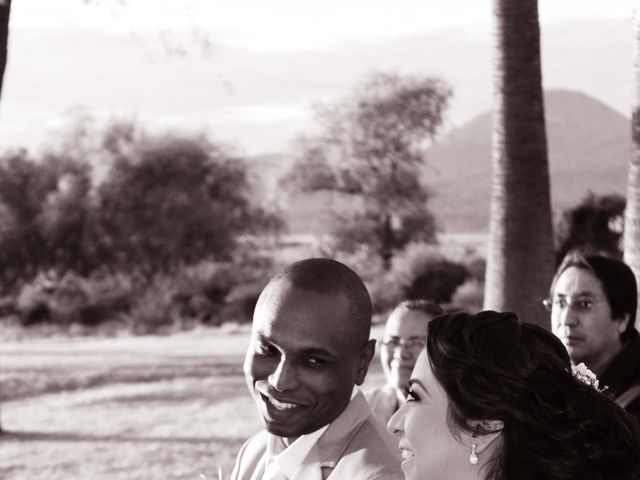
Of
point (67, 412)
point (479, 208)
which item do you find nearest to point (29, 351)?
point (67, 412)

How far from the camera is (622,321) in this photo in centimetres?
488

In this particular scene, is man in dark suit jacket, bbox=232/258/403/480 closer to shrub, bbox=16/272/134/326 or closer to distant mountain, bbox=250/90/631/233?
distant mountain, bbox=250/90/631/233

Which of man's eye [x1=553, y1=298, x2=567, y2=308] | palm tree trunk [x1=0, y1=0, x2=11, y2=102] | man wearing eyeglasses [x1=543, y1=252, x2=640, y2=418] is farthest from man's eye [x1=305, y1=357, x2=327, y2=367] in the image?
palm tree trunk [x1=0, y1=0, x2=11, y2=102]

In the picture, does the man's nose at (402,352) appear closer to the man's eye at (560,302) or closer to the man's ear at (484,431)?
the man's eye at (560,302)

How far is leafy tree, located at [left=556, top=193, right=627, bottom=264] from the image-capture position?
52.0ft

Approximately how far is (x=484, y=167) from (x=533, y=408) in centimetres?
4178

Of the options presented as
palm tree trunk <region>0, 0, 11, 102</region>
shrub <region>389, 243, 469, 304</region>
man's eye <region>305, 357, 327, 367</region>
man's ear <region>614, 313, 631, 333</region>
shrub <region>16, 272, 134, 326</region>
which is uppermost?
palm tree trunk <region>0, 0, 11, 102</region>

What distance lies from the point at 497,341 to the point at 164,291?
68.5 ft

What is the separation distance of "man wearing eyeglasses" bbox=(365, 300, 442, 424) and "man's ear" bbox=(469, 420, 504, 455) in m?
2.68

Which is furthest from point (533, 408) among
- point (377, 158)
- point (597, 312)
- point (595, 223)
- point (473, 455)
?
point (377, 158)

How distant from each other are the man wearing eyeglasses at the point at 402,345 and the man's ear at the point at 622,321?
91 centimetres

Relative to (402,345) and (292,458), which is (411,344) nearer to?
(402,345)

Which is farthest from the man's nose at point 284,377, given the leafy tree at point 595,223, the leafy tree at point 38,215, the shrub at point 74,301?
the leafy tree at point 38,215

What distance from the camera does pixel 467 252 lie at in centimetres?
2417
